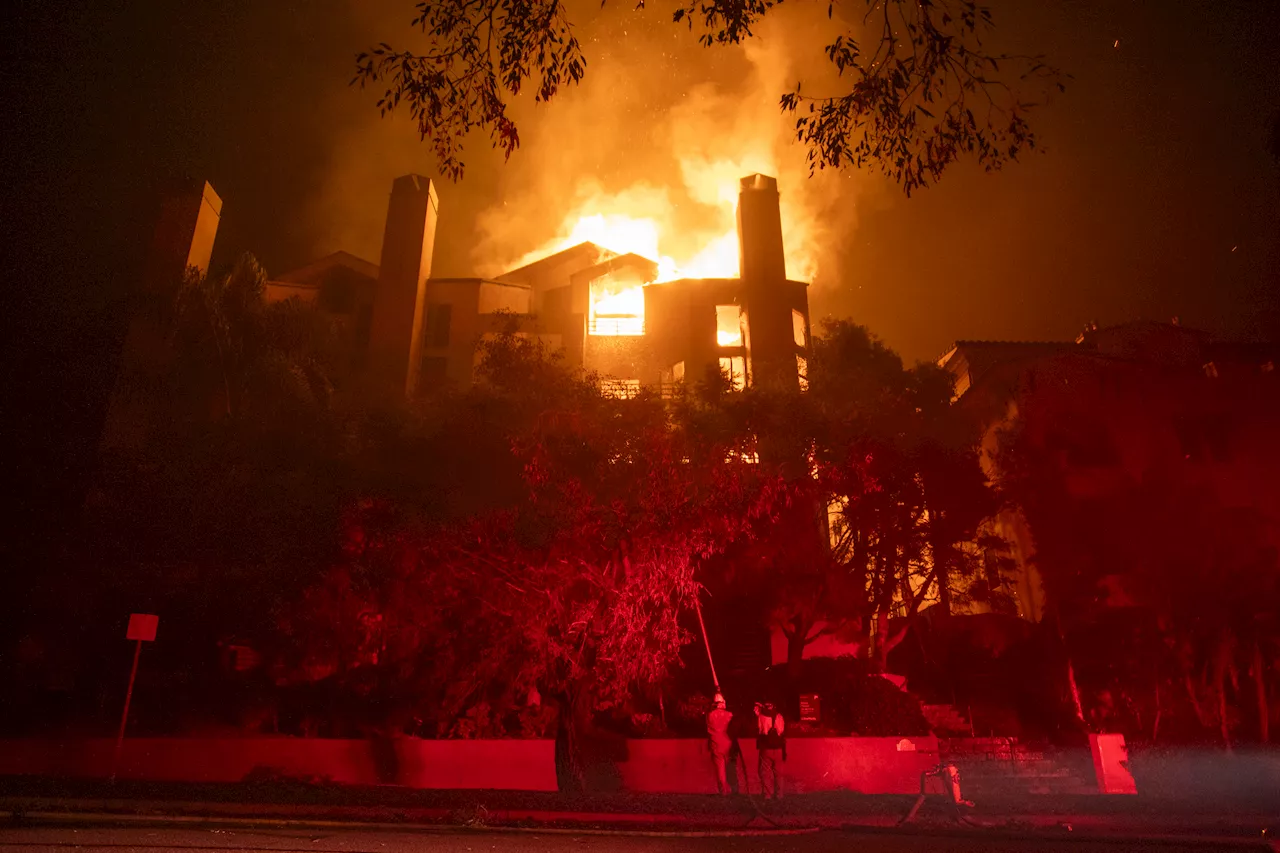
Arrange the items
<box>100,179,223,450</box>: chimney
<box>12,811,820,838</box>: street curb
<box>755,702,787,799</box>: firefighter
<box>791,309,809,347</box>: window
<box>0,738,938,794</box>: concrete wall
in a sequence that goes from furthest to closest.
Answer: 1. <box>791,309,809,347</box>: window
2. <box>100,179,223,450</box>: chimney
3. <box>0,738,938,794</box>: concrete wall
4. <box>755,702,787,799</box>: firefighter
5. <box>12,811,820,838</box>: street curb

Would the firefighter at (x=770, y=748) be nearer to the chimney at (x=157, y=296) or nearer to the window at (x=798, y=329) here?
the chimney at (x=157, y=296)

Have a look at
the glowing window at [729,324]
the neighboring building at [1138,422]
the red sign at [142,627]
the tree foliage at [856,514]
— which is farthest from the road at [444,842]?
the glowing window at [729,324]

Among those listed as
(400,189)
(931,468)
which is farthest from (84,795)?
(400,189)

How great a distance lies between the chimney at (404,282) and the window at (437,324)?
0.50 meters

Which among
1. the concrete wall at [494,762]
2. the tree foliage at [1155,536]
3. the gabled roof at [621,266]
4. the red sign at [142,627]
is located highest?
the gabled roof at [621,266]

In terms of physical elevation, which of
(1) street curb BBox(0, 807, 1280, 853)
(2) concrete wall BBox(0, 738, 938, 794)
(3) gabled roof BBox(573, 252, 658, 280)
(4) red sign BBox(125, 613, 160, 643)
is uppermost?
(3) gabled roof BBox(573, 252, 658, 280)

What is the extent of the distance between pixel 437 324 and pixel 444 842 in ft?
101

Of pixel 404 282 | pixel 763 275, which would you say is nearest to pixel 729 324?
pixel 763 275

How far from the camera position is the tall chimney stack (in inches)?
1404

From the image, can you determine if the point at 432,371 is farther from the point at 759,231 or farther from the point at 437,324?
the point at 759,231

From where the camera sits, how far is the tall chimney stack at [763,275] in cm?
3566

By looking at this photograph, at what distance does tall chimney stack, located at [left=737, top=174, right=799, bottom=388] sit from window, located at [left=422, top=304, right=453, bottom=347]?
14.0 metres

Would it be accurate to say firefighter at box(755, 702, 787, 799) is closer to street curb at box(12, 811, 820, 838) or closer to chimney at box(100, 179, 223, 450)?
street curb at box(12, 811, 820, 838)

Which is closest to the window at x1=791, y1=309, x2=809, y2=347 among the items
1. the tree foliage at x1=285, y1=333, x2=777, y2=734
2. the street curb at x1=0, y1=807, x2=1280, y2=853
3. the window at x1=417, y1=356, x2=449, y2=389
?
the window at x1=417, y1=356, x2=449, y2=389
